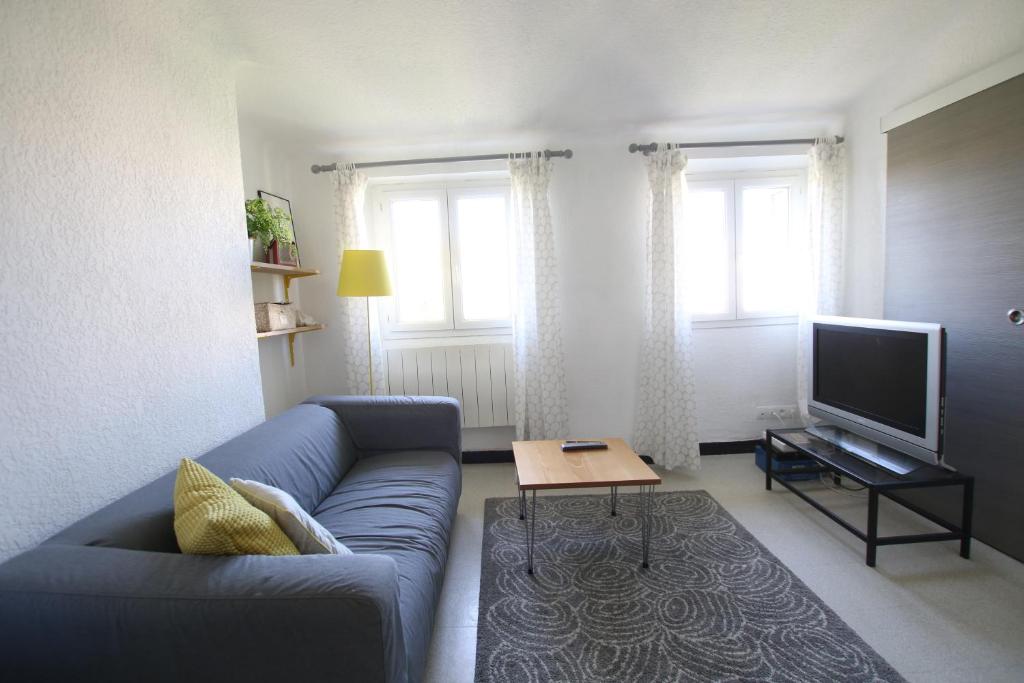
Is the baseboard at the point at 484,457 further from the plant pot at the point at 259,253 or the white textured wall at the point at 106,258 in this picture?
the plant pot at the point at 259,253

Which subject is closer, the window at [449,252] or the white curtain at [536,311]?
the white curtain at [536,311]

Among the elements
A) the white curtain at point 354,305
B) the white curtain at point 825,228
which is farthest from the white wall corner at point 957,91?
the white curtain at point 354,305

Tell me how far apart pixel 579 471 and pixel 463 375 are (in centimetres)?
150

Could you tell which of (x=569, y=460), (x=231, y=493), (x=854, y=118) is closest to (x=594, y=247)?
(x=569, y=460)

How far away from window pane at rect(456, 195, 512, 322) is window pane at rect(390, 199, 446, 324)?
7.0 inches

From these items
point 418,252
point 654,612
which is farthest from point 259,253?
point 654,612

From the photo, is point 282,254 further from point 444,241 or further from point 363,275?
point 444,241

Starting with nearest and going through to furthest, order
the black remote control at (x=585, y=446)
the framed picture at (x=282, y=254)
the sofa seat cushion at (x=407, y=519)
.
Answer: the sofa seat cushion at (x=407, y=519) → the black remote control at (x=585, y=446) → the framed picture at (x=282, y=254)

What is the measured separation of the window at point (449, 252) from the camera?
3.41m

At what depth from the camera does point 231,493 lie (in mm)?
1284

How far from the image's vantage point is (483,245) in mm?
3416

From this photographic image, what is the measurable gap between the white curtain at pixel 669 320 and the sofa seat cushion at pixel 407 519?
1612mm

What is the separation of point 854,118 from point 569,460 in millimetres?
3083

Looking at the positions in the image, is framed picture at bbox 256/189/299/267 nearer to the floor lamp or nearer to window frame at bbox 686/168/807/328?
the floor lamp
